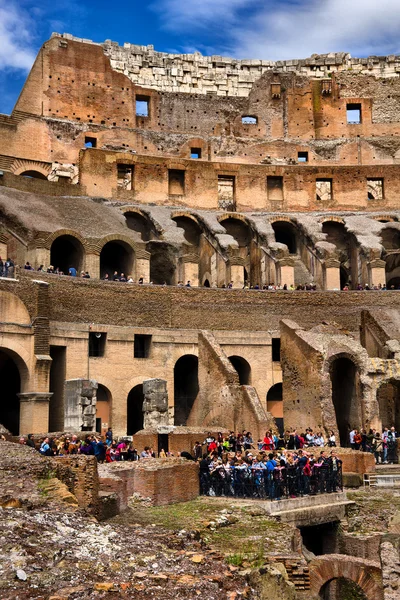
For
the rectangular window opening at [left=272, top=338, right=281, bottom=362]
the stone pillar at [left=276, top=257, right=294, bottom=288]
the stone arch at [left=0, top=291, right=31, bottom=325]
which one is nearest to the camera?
the stone arch at [left=0, top=291, right=31, bottom=325]

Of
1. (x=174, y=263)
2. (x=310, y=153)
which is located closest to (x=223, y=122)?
(x=310, y=153)

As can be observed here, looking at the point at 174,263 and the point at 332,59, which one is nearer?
the point at 174,263

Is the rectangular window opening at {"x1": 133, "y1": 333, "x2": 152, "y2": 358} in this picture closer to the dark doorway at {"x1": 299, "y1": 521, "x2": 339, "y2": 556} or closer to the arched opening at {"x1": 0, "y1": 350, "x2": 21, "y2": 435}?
the arched opening at {"x1": 0, "y1": 350, "x2": 21, "y2": 435}

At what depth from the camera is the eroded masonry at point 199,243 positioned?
26.5 metres

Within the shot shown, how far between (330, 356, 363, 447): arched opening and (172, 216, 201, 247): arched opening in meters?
14.3

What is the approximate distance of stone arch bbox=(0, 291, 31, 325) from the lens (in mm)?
24859

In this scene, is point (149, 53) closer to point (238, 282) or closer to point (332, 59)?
point (332, 59)

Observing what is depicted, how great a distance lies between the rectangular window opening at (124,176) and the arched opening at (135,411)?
15.9 meters

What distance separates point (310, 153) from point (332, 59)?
8.54 metres

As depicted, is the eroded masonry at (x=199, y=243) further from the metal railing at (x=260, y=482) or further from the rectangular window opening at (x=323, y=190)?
the metal railing at (x=260, y=482)

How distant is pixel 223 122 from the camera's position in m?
50.3

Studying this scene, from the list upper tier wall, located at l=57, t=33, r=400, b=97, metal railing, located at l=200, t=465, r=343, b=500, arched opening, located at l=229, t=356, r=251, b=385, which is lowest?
metal railing, located at l=200, t=465, r=343, b=500

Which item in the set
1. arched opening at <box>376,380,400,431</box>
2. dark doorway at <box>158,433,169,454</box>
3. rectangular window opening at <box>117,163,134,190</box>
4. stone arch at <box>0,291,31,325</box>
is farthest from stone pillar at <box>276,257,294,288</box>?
dark doorway at <box>158,433,169,454</box>

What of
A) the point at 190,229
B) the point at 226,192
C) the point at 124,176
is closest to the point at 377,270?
the point at 190,229
